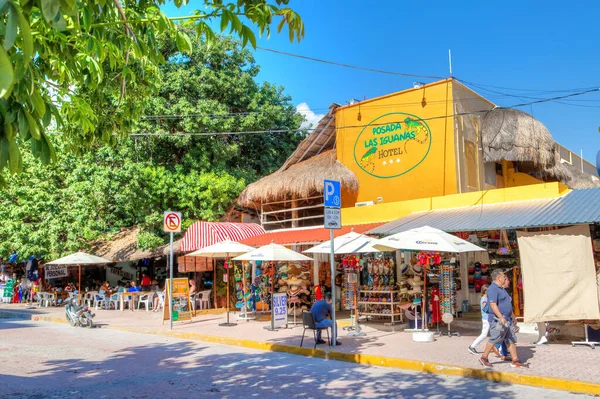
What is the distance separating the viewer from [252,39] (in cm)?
486

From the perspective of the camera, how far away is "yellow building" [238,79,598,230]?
16953mm

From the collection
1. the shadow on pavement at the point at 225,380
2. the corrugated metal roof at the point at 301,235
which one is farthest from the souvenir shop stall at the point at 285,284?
the shadow on pavement at the point at 225,380

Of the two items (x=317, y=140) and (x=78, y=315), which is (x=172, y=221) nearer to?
(x=78, y=315)

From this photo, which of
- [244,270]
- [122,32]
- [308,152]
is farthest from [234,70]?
[122,32]

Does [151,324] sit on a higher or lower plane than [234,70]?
lower

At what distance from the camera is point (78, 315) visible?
53.7 feet

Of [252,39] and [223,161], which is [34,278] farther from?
[252,39]

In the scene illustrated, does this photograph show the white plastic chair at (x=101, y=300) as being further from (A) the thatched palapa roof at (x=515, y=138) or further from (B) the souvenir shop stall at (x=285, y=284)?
(A) the thatched palapa roof at (x=515, y=138)

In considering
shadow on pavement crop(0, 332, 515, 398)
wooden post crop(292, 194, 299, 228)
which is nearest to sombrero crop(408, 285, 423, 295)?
shadow on pavement crop(0, 332, 515, 398)

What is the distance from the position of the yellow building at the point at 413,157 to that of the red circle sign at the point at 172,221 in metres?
4.89

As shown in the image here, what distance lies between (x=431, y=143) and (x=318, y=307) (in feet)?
26.7

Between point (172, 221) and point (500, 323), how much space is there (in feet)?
29.1

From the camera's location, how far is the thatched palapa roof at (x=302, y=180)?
18453 mm

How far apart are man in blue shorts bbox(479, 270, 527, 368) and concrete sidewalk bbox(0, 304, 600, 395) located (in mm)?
223
